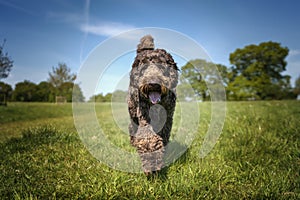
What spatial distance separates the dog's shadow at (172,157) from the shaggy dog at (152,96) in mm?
200

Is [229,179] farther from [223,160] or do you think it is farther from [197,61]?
[197,61]

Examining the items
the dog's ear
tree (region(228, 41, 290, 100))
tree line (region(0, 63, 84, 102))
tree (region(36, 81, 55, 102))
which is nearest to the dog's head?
the dog's ear

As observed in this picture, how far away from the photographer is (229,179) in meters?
3.71

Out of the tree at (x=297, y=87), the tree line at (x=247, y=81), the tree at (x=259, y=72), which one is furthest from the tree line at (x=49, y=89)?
the tree at (x=297, y=87)

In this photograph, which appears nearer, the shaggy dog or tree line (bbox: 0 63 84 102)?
the shaggy dog

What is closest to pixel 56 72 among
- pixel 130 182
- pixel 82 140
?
pixel 82 140

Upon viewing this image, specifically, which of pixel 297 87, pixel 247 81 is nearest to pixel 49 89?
pixel 247 81

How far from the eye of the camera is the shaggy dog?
123 inches

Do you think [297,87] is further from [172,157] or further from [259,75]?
[172,157]

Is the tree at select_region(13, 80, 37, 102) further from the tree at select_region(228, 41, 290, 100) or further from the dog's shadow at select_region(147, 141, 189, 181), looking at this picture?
the dog's shadow at select_region(147, 141, 189, 181)

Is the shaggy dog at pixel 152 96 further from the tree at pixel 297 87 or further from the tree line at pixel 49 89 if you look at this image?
the tree at pixel 297 87

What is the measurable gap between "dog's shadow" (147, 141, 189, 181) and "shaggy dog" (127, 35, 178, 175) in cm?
20

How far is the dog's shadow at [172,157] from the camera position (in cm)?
359

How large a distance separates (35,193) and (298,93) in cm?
6265
